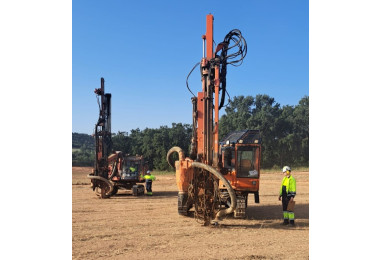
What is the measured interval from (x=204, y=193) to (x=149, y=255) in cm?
255

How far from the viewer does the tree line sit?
2858cm

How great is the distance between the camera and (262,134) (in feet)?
109

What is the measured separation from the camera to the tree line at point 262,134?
1125 inches

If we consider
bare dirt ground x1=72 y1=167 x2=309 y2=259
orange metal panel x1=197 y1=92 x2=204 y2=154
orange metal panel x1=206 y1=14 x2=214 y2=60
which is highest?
orange metal panel x1=206 y1=14 x2=214 y2=60

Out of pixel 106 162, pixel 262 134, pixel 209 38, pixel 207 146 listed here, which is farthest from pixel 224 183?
pixel 262 134

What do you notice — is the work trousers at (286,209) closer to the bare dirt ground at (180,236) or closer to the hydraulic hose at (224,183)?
the bare dirt ground at (180,236)

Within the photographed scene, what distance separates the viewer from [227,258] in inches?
229

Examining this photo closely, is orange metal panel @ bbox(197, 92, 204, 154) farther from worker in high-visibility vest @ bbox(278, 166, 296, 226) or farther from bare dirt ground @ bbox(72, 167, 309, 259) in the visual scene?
worker in high-visibility vest @ bbox(278, 166, 296, 226)

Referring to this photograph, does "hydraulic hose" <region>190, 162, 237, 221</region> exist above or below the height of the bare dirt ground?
above

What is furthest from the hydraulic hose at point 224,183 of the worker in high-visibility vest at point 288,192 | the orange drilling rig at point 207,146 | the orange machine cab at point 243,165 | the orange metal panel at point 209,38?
the orange metal panel at point 209,38

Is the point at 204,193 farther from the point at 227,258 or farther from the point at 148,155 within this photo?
the point at 148,155

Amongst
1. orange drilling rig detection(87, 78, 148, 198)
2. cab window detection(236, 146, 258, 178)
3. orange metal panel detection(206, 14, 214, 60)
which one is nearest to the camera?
orange metal panel detection(206, 14, 214, 60)

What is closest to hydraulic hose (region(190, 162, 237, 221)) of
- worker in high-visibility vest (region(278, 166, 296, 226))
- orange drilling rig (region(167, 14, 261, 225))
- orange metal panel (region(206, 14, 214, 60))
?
orange drilling rig (region(167, 14, 261, 225))
